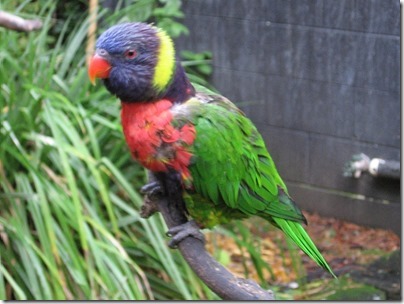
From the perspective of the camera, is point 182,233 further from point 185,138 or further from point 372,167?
point 372,167

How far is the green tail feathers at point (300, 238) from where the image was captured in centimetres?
117

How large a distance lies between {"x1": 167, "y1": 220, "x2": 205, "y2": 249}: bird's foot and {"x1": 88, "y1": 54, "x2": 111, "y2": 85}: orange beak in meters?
0.27

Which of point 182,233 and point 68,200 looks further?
point 68,200

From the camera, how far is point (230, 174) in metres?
1.16

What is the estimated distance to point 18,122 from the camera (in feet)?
6.55

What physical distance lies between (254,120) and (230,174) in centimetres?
120

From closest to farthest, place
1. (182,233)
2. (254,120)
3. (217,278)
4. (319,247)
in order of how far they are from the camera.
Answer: (217,278)
(182,233)
(319,247)
(254,120)

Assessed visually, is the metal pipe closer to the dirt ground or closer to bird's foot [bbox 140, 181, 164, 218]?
the dirt ground

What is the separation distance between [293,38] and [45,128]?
77 centimetres

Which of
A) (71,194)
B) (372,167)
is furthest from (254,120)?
(71,194)

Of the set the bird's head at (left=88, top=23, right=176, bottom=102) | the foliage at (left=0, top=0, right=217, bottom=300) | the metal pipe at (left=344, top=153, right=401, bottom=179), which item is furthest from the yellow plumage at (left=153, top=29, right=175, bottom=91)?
the metal pipe at (left=344, top=153, right=401, bottom=179)

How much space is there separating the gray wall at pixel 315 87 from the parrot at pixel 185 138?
3.28 ft

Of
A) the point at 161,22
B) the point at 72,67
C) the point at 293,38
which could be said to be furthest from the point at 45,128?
the point at 293,38

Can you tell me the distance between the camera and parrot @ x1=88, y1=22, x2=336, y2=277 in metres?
1.07
